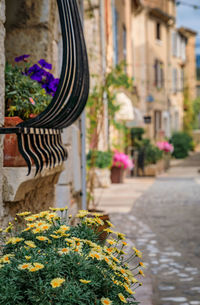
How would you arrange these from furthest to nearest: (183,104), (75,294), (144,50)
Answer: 1. (183,104)
2. (144,50)
3. (75,294)

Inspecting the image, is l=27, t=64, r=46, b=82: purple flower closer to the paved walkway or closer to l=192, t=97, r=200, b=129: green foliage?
the paved walkway

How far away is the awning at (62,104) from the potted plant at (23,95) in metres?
0.13

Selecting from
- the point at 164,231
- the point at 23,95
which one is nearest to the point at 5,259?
the point at 23,95

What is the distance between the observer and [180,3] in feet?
38.4

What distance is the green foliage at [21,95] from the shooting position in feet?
11.4

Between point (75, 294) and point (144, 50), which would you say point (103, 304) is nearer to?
point (75, 294)

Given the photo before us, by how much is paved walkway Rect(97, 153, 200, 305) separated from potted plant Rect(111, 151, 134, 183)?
13.2 inches

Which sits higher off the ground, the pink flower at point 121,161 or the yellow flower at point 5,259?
the yellow flower at point 5,259

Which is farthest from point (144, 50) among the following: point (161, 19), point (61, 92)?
point (61, 92)

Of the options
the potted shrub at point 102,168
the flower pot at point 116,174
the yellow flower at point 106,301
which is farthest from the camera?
the flower pot at point 116,174

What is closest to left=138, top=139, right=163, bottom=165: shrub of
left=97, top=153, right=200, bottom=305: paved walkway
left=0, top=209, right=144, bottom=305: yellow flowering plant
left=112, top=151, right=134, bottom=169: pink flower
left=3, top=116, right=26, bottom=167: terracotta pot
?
left=97, top=153, right=200, bottom=305: paved walkway

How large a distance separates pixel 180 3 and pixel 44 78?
27.7ft

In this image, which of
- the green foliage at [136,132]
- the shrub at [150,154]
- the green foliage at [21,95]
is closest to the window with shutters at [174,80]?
the green foliage at [136,132]

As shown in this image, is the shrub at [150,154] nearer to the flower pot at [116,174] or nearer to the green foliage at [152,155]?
the green foliage at [152,155]
